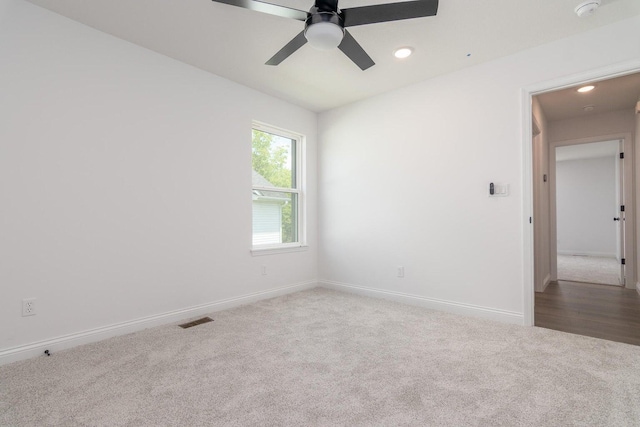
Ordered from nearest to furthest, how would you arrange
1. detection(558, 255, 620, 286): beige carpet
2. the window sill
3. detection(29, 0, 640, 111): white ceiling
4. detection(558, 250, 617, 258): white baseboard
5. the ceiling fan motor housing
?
the ceiling fan motor housing → detection(29, 0, 640, 111): white ceiling → the window sill → detection(558, 255, 620, 286): beige carpet → detection(558, 250, 617, 258): white baseboard

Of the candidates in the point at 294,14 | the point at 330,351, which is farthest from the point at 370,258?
the point at 294,14

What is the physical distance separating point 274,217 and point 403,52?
2.44 metres

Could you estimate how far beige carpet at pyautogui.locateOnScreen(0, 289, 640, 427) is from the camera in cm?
155

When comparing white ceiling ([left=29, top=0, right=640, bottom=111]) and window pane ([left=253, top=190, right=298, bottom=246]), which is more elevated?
white ceiling ([left=29, top=0, right=640, bottom=111])

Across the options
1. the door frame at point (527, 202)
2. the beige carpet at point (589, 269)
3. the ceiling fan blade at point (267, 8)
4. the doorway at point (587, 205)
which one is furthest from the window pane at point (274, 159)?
the doorway at point (587, 205)

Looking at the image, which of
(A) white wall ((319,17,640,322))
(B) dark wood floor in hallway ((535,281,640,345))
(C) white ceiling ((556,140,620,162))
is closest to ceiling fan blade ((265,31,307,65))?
(A) white wall ((319,17,640,322))

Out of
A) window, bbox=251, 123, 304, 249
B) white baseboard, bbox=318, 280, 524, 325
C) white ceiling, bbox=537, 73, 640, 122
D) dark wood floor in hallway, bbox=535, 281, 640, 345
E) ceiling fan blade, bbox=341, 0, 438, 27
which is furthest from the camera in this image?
window, bbox=251, 123, 304, 249

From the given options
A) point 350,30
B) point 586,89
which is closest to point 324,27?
point 350,30

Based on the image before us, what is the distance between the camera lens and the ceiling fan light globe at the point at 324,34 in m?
1.96

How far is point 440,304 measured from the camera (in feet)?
11.0

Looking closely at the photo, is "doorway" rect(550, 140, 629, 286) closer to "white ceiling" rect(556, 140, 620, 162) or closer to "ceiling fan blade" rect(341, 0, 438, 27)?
"white ceiling" rect(556, 140, 620, 162)

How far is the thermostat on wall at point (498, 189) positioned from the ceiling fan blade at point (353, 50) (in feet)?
5.46

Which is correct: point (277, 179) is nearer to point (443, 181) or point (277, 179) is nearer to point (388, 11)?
point (443, 181)

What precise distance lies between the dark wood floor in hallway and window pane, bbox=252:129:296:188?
326 centimetres
